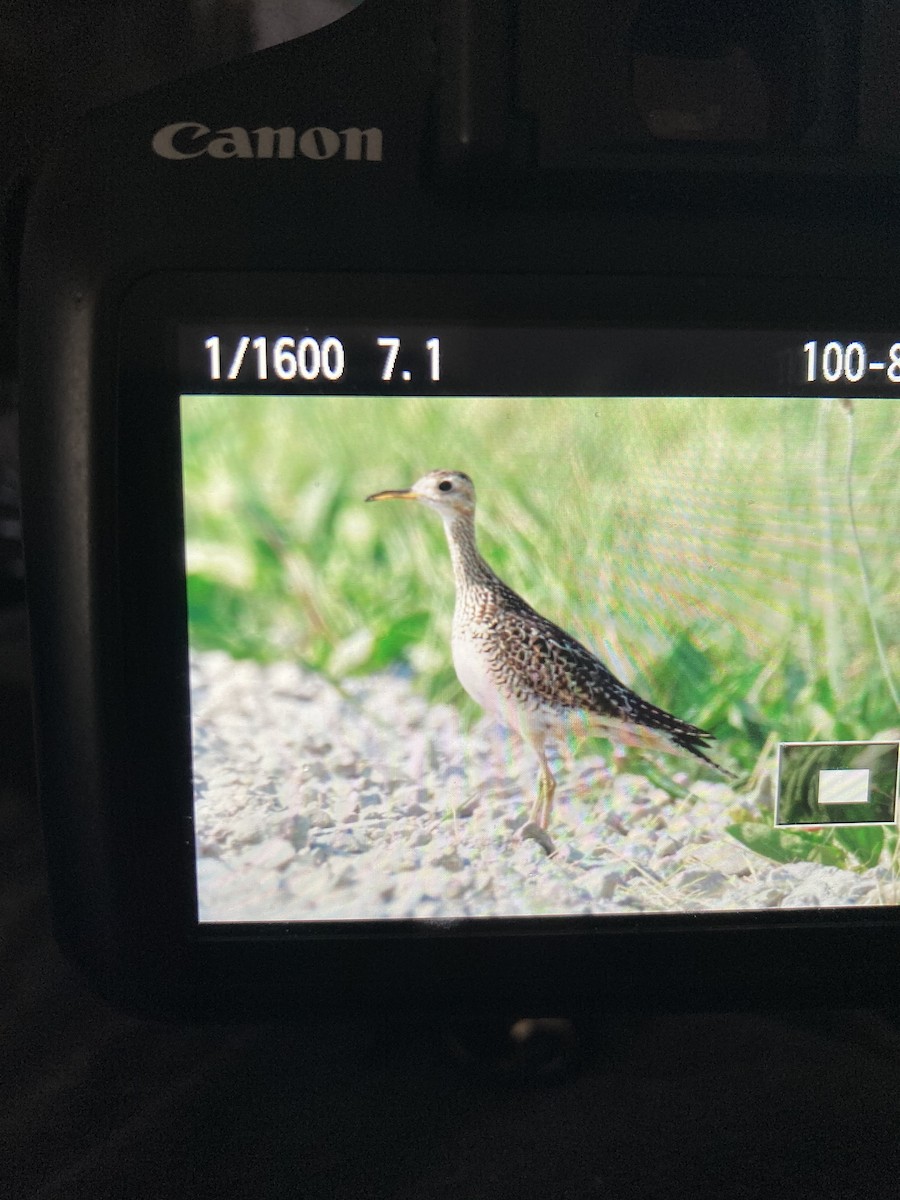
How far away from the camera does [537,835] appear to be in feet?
1.60

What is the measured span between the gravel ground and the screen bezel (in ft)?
0.04

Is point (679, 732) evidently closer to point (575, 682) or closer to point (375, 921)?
point (575, 682)

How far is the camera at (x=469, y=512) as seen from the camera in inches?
18.0

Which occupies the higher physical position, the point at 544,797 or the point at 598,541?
the point at 598,541

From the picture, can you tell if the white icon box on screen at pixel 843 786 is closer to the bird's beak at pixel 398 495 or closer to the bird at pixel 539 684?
the bird at pixel 539 684

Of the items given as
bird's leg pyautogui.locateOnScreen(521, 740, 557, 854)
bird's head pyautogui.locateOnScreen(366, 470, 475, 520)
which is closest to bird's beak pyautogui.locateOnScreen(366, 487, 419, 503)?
bird's head pyautogui.locateOnScreen(366, 470, 475, 520)

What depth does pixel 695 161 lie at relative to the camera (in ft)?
1.51

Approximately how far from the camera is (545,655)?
0.49 metres

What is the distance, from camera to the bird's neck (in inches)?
18.7

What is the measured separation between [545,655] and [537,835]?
8cm

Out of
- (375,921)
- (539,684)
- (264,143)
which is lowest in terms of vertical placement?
(375,921)

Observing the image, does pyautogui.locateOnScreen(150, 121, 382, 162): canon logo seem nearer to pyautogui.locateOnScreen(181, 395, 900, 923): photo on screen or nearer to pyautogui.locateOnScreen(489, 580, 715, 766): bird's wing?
pyautogui.locateOnScreen(181, 395, 900, 923): photo on screen

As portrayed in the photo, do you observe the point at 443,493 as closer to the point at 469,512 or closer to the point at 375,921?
the point at 469,512

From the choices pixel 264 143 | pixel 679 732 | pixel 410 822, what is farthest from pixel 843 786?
pixel 264 143
